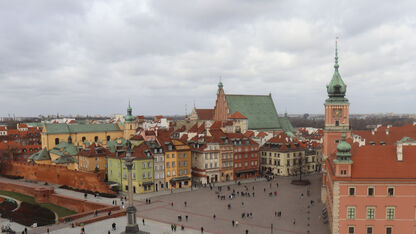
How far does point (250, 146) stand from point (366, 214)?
4520 centimetres

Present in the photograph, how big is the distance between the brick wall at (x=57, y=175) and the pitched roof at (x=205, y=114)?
184 feet

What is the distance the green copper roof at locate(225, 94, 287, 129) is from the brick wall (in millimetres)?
49804

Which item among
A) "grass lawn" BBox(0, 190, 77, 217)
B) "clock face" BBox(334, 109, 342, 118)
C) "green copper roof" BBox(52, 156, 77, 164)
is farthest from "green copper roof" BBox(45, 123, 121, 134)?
"clock face" BBox(334, 109, 342, 118)

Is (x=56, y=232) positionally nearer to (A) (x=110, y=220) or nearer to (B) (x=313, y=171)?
(A) (x=110, y=220)

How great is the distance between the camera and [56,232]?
4119 cm

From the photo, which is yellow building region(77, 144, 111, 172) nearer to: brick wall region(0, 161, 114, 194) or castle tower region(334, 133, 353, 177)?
brick wall region(0, 161, 114, 194)

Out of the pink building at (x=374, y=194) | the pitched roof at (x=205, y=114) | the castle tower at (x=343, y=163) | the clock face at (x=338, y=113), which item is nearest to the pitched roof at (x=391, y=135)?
the clock face at (x=338, y=113)

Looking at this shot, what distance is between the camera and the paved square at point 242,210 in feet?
143

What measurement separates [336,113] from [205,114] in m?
64.2

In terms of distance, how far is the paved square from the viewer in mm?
43656

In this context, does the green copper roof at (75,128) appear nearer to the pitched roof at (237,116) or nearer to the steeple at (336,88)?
the pitched roof at (237,116)

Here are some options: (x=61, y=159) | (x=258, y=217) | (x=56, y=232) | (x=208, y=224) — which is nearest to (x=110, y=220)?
(x=56, y=232)

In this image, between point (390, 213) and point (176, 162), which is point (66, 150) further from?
point (390, 213)

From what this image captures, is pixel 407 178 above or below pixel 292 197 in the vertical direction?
above
